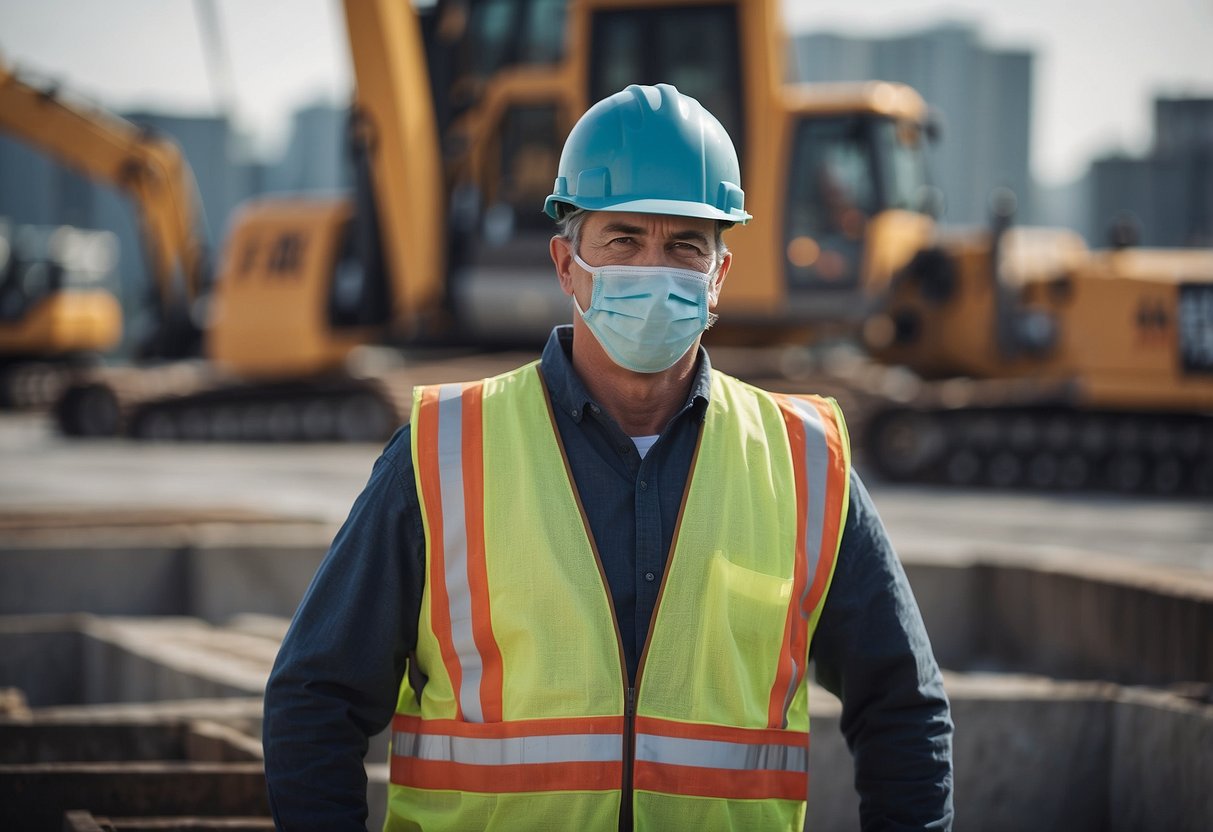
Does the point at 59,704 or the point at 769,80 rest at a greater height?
the point at 769,80

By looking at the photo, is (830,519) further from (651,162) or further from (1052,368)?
(1052,368)

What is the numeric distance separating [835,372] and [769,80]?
2.96m

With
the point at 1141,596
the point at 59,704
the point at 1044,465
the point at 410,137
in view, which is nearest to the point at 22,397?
the point at 410,137

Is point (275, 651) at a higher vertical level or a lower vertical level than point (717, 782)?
lower

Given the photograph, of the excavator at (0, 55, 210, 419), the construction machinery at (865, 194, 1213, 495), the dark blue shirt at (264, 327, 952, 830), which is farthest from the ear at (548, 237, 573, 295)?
the excavator at (0, 55, 210, 419)

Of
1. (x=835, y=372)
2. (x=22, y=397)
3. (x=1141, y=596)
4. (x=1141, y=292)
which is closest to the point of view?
(x=1141, y=596)

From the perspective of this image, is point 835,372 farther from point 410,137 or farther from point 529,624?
point 529,624

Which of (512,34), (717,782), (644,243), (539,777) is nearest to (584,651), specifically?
(539,777)

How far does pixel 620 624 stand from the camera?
2.50 meters

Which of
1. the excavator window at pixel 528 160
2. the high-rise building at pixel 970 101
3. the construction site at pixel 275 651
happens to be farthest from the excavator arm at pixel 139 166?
the high-rise building at pixel 970 101

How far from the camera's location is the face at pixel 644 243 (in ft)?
8.63

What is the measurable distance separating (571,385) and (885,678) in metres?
0.75

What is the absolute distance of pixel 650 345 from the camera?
2.62 metres

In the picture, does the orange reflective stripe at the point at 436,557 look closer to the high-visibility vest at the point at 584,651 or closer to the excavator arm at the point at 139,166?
the high-visibility vest at the point at 584,651
